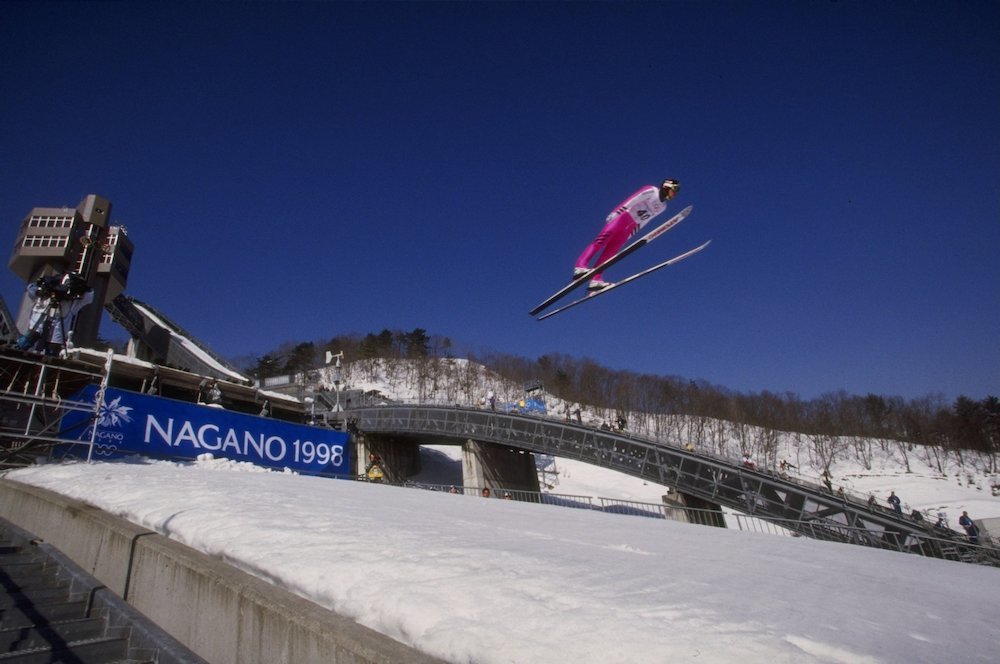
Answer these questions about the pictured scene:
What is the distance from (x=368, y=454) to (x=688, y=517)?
2791 cm

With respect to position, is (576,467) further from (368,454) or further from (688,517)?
(688,517)

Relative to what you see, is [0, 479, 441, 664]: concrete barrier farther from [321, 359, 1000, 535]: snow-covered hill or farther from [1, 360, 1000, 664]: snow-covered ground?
[321, 359, 1000, 535]: snow-covered hill

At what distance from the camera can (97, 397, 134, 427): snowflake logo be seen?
10055 millimetres

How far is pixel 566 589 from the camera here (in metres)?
2.50

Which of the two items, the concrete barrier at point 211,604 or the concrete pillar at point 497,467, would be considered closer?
the concrete barrier at point 211,604

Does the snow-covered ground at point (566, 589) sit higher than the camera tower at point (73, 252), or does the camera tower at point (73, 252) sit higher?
the camera tower at point (73, 252)

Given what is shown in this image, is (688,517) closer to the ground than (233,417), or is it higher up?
closer to the ground

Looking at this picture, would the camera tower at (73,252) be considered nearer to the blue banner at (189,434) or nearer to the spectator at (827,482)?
the blue banner at (189,434)

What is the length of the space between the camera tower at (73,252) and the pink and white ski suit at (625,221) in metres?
48.6

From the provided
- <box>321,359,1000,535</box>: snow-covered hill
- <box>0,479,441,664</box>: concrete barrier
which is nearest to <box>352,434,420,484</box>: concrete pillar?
<box>321,359,1000,535</box>: snow-covered hill

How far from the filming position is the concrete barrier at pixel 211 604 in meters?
2.14

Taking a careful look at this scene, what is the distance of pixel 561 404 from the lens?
3031 inches

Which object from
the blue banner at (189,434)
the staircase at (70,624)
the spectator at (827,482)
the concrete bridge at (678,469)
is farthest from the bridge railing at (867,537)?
the staircase at (70,624)

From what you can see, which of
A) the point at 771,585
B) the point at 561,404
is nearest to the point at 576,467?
the point at 561,404
